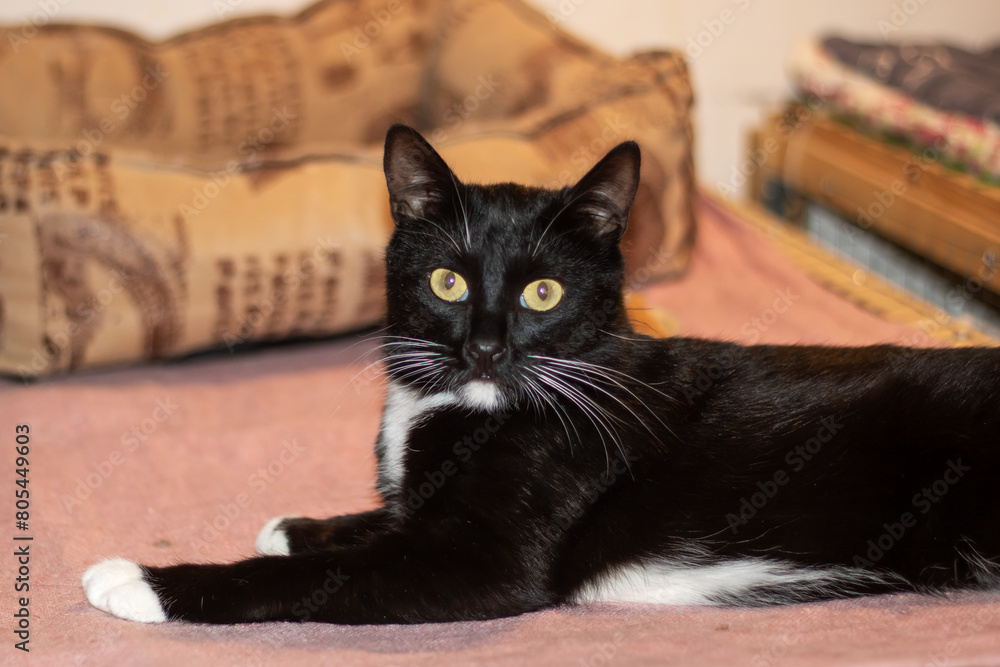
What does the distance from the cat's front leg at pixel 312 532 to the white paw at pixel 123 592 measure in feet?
0.63

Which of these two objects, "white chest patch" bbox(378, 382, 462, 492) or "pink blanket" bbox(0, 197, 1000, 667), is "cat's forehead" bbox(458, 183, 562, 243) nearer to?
"white chest patch" bbox(378, 382, 462, 492)

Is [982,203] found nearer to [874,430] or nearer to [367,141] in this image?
[874,430]

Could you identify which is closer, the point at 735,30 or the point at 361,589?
the point at 361,589

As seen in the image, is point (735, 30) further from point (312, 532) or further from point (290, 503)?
point (312, 532)

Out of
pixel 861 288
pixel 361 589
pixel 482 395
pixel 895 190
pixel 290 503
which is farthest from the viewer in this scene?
pixel 895 190

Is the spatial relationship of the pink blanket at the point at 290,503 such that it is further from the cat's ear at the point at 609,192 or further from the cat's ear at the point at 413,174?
the cat's ear at the point at 609,192

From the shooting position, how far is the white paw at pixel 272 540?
1.40 metres

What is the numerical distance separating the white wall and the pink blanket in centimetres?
95

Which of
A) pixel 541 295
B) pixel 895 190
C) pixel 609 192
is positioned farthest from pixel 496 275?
pixel 895 190

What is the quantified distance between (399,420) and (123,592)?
1.42ft

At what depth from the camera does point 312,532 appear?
141cm

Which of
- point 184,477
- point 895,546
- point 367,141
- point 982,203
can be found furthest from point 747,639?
point 367,141

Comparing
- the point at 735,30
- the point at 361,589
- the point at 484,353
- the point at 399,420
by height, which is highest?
the point at 735,30

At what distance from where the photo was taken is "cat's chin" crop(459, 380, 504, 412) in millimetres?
1279
